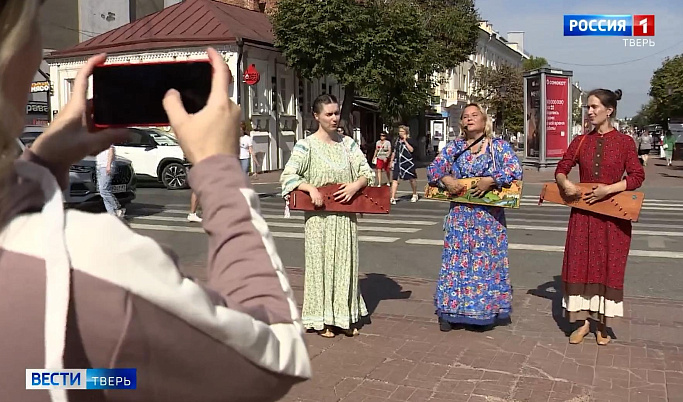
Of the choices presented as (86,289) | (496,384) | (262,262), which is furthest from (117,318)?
(496,384)

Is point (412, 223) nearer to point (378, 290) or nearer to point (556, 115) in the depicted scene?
point (378, 290)

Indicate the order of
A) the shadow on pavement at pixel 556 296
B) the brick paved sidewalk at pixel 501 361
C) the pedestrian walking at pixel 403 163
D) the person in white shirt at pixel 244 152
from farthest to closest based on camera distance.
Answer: the pedestrian walking at pixel 403 163
the shadow on pavement at pixel 556 296
the brick paved sidewalk at pixel 501 361
the person in white shirt at pixel 244 152

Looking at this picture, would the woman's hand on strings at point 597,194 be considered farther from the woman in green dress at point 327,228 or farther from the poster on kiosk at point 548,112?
the poster on kiosk at point 548,112

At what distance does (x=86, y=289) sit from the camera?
85cm

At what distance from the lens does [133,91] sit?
1.36 m

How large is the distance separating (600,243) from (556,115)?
851 inches

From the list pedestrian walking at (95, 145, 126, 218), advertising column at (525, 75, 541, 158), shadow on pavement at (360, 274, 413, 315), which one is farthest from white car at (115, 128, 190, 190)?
advertising column at (525, 75, 541, 158)

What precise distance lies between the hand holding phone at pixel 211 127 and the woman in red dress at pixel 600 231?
4.51 m

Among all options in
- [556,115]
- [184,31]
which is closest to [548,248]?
[556,115]

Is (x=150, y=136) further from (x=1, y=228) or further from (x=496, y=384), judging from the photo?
(x=1, y=228)

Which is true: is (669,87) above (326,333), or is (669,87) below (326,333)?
above

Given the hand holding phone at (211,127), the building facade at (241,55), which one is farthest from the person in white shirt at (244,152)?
the building facade at (241,55)

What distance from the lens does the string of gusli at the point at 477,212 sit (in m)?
5.25

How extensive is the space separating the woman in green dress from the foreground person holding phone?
4.30 metres
